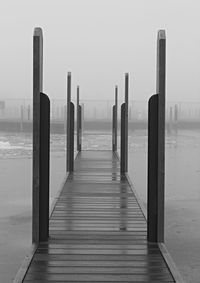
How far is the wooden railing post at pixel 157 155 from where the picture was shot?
4.61 metres

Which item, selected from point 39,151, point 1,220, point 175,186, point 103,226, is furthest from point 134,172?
point 39,151

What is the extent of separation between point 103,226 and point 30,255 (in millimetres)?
1367

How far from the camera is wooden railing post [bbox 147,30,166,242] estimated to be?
461 cm

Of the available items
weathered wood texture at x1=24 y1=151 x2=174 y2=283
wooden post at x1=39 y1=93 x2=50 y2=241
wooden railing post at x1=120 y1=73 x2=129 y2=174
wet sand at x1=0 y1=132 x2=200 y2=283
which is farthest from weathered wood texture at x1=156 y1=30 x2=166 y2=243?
wooden railing post at x1=120 y1=73 x2=129 y2=174

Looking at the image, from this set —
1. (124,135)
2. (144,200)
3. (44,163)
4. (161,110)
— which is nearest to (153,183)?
(161,110)

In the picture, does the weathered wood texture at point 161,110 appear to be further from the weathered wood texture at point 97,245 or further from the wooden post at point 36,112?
the wooden post at point 36,112

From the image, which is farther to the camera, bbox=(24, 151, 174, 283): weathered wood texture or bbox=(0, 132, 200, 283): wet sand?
bbox=(0, 132, 200, 283): wet sand

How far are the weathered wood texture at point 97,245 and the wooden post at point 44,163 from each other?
160mm

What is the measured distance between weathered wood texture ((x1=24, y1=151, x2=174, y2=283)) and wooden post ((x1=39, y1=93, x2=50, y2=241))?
16 cm

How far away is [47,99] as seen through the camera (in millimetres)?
4672

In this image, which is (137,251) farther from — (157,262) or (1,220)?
(1,220)

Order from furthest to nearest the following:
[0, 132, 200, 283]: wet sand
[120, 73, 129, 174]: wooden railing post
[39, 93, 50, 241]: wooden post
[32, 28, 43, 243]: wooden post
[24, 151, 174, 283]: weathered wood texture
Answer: [120, 73, 129, 174]: wooden railing post → [0, 132, 200, 283]: wet sand → [39, 93, 50, 241]: wooden post → [32, 28, 43, 243]: wooden post → [24, 151, 174, 283]: weathered wood texture

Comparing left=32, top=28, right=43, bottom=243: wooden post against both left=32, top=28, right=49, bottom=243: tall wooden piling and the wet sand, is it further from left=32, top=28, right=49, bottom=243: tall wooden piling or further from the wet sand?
the wet sand

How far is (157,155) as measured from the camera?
186 inches
